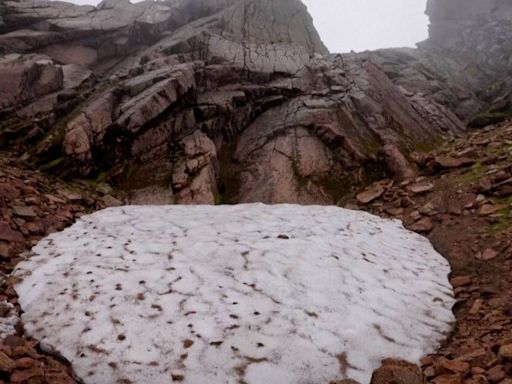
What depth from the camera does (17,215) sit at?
29.1ft

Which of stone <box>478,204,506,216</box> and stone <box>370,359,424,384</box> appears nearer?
stone <box>370,359,424,384</box>

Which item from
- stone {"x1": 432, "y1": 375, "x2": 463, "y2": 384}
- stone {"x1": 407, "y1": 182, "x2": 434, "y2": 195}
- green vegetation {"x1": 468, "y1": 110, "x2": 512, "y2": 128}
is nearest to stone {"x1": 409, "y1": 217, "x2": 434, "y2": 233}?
stone {"x1": 407, "y1": 182, "x2": 434, "y2": 195}

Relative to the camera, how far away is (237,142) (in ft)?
→ 56.8

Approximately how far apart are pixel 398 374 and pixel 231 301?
273 cm

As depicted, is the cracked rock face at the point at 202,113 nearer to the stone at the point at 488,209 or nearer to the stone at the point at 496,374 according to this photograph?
the stone at the point at 488,209

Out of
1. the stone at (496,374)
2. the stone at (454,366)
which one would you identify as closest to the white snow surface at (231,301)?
the stone at (454,366)

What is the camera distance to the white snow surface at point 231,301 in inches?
193

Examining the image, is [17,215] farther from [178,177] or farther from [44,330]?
[178,177]

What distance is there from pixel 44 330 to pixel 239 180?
34.6 feet

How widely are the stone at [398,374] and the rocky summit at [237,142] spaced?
0.02 m

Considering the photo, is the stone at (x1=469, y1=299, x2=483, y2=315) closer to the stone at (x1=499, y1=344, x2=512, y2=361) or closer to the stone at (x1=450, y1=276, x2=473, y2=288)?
the stone at (x1=450, y1=276, x2=473, y2=288)

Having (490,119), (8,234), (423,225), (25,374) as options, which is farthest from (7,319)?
(490,119)

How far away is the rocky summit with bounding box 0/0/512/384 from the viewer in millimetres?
6754

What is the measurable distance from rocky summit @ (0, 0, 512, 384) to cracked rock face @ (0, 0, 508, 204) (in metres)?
0.08
